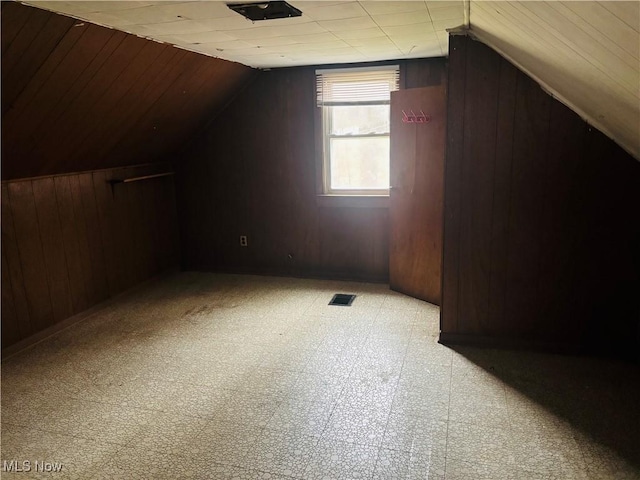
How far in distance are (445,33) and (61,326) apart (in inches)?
134

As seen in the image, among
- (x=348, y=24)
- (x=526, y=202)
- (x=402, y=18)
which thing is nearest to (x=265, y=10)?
(x=348, y=24)

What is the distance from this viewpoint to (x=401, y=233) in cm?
399

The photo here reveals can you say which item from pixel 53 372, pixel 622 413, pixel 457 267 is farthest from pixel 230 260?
pixel 622 413

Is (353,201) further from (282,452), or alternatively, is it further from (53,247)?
(282,452)

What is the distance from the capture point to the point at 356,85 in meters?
4.18

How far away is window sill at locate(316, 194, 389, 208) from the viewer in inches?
169

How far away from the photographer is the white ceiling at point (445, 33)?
1330mm

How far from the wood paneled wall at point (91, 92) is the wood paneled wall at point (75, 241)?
167mm

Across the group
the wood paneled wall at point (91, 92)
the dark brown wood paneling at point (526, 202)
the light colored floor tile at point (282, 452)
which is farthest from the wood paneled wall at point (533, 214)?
the wood paneled wall at point (91, 92)

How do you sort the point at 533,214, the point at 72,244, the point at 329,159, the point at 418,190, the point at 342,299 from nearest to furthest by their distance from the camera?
the point at 533,214 < the point at 72,244 < the point at 418,190 < the point at 342,299 < the point at 329,159

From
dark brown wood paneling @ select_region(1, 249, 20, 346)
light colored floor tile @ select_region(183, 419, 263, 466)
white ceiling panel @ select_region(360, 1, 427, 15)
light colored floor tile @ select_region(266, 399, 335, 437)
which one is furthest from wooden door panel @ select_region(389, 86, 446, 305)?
dark brown wood paneling @ select_region(1, 249, 20, 346)

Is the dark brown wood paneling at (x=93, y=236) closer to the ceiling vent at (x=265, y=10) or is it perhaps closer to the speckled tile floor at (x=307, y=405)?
the speckled tile floor at (x=307, y=405)

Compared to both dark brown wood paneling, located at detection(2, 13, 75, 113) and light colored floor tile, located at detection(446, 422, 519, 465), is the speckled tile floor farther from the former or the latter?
dark brown wood paneling, located at detection(2, 13, 75, 113)

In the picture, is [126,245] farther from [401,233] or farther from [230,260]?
[401,233]
